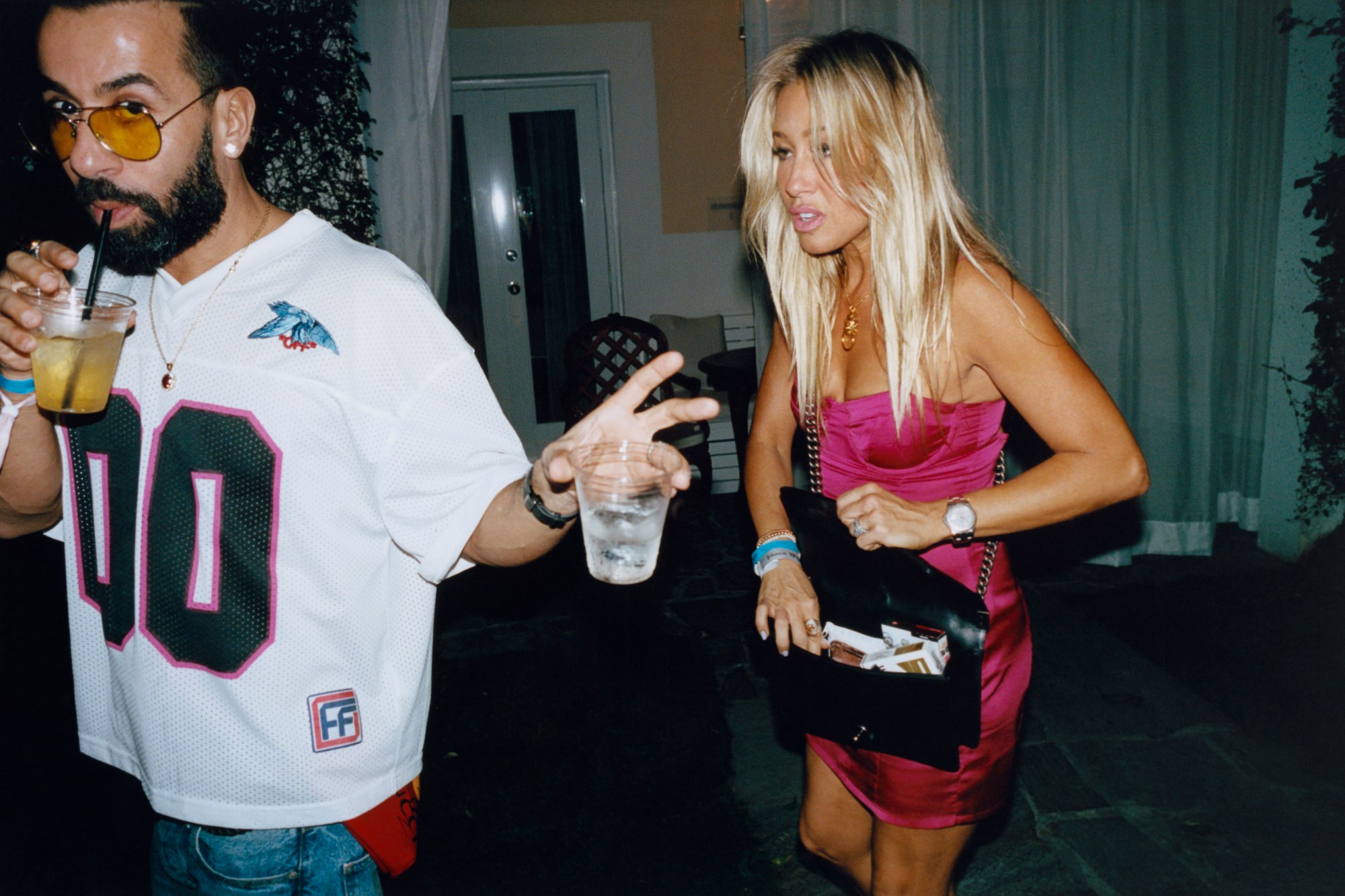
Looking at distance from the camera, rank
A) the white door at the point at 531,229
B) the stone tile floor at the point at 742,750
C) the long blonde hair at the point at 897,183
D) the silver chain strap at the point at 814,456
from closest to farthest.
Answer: the long blonde hair at the point at 897,183
the silver chain strap at the point at 814,456
the stone tile floor at the point at 742,750
the white door at the point at 531,229

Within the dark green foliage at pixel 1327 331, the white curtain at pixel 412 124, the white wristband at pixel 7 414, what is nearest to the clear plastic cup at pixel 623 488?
the white wristband at pixel 7 414

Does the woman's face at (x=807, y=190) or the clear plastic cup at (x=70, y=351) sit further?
the woman's face at (x=807, y=190)

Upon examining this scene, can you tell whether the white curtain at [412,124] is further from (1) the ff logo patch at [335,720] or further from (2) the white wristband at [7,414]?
(1) the ff logo patch at [335,720]

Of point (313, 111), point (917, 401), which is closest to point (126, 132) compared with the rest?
point (917, 401)

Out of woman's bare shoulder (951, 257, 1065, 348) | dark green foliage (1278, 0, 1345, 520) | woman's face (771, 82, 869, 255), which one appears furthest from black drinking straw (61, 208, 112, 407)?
dark green foliage (1278, 0, 1345, 520)

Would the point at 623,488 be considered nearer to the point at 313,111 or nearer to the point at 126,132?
the point at 126,132

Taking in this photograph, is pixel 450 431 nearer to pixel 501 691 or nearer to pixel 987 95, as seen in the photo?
pixel 501 691

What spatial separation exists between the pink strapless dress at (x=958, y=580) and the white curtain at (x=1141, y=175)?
3.28 metres

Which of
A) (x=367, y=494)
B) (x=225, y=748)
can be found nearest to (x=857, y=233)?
(x=367, y=494)

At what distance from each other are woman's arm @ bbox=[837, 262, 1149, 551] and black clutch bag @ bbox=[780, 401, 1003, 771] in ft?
0.25

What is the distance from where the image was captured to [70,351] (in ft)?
4.24

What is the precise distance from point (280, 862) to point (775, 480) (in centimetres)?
→ 133

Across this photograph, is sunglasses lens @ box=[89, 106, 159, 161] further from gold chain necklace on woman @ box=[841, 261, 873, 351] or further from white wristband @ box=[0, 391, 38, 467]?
gold chain necklace on woman @ box=[841, 261, 873, 351]

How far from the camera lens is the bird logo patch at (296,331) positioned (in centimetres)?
133
